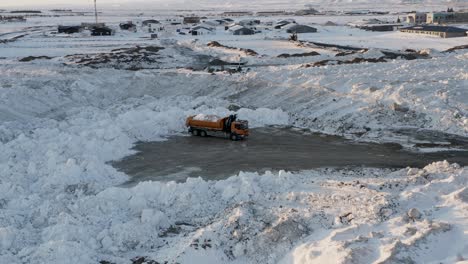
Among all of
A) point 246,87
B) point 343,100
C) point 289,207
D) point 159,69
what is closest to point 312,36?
point 159,69

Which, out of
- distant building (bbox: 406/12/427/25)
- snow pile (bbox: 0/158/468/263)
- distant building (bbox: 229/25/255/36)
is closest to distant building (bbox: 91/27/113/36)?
distant building (bbox: 229/25/255/36)

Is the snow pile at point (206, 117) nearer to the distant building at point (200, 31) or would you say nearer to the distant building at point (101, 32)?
the distant building at point (200, 31)

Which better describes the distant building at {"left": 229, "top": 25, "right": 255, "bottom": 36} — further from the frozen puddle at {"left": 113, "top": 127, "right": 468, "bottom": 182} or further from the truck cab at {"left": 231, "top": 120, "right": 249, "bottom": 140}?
the truck cab at {"left": 231, "top": 120, "right": 249, "bottom": 140}

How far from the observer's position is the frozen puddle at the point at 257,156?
67.2 ft

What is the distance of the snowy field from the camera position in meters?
12.8

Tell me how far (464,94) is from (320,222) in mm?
17538

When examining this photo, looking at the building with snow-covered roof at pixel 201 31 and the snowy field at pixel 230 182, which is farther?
the building with snow-covered roof at pixel 201 31

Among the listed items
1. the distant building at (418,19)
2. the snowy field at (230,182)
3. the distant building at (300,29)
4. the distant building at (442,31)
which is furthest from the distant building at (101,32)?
the distant building at (418,19)

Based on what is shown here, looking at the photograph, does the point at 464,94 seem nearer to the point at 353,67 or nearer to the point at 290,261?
the point at 353,67

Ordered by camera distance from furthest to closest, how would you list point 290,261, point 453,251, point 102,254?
point 102,254 < point 290,261 < point 453,251

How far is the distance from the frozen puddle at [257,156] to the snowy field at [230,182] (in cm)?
117

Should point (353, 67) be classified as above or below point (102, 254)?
above

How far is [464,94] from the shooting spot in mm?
27312

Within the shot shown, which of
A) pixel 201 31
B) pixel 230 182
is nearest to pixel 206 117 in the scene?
pixel 230 182
